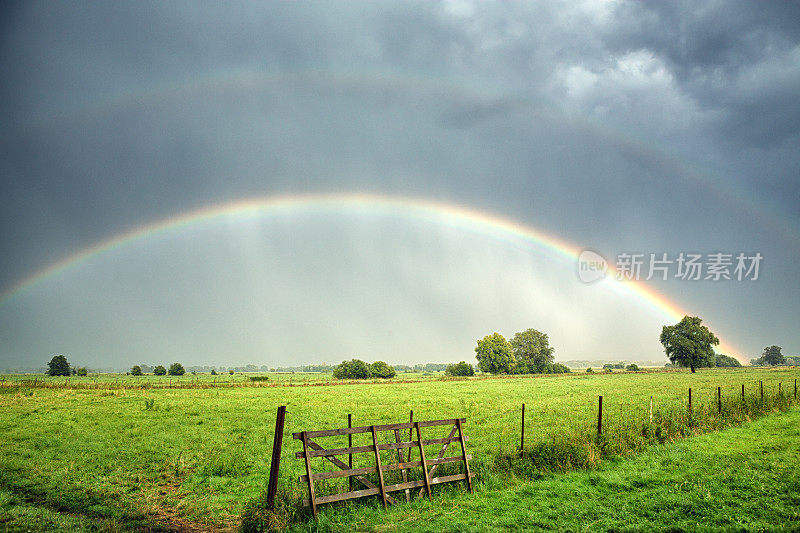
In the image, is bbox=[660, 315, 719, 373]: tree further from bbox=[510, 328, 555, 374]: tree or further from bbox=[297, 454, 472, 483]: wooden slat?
bbox=[297, 454, 472, 483]: wooden slat

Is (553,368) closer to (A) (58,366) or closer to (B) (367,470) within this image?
(B) (367,470)

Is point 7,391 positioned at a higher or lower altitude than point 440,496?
lower

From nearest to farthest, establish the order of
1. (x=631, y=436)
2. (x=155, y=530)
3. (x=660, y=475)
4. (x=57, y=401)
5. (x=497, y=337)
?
1. (x=155, y=530)
2. (x=660, y=475)
3. (x=631, y=436)
4. (x=57, y=401)
5. (x=497, y=337)

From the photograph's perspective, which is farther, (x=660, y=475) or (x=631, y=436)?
(x=631, y=436)

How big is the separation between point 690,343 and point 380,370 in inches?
3058

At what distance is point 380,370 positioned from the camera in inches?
4596

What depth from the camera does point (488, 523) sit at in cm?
1037

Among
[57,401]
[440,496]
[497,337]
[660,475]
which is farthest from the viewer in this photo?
[497,337]

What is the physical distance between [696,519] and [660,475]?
11.6ft

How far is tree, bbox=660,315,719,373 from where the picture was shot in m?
111

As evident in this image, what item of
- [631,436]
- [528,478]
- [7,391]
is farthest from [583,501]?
[7,391]

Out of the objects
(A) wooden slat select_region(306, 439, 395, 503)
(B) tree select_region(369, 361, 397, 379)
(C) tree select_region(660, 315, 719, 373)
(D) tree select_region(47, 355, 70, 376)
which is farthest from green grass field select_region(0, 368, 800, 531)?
(D) tree select_region(47, 355, 70, 376)

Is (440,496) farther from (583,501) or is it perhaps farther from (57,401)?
(57,401)

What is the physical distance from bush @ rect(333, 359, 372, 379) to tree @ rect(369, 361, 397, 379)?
1.07m
